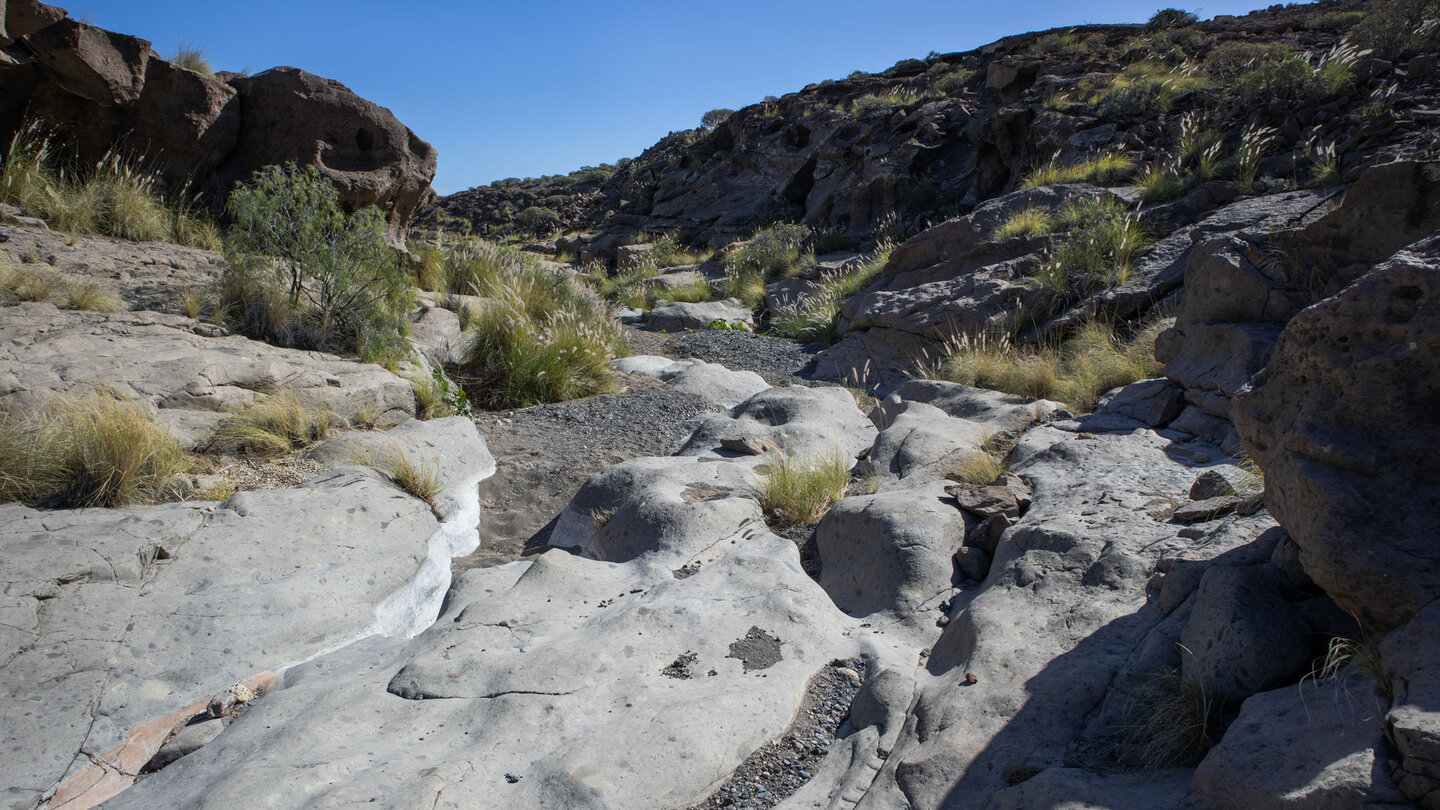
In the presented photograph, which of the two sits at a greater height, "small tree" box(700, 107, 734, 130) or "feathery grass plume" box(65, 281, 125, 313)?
"small tree" box(700, 107, 734, 130)

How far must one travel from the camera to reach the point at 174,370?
5656 mm

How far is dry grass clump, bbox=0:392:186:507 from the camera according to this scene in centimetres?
438

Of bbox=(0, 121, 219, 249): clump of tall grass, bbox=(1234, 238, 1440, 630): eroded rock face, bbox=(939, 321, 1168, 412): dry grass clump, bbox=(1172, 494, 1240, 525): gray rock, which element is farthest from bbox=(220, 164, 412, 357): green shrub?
bbox=(1234, 238, 1440, 630): eroded rock face

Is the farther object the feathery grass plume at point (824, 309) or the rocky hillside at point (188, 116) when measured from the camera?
the feathery grass plume at point (824, 309)

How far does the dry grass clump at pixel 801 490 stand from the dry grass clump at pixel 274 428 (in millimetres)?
3398

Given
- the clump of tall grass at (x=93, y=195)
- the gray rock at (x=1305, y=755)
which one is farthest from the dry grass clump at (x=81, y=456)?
the gray rock at (x=1305, y=755)

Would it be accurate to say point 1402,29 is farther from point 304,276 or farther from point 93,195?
point 93,195

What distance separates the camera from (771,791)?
2.73 meters

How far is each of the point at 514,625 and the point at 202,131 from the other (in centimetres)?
900

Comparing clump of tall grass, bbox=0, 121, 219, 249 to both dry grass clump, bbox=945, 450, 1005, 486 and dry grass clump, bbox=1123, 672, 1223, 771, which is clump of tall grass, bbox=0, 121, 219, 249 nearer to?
dry grass clump, bbox=945, 450, 1005, 486

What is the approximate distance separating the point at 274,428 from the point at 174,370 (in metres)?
0.86

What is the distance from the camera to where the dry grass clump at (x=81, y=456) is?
4375 millimetres

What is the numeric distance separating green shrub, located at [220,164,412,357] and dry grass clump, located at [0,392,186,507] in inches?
96.7

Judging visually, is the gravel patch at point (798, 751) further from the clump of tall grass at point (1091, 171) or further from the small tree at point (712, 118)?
the small tree at point (712, 118)
